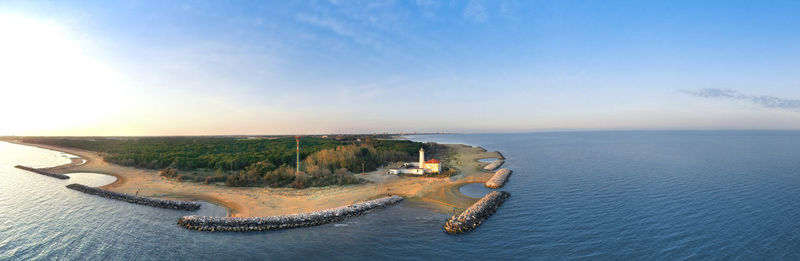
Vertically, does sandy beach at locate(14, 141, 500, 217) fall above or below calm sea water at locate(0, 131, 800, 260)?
above

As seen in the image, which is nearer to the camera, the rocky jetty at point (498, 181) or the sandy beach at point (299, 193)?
the sandy beach at point (299, 193)

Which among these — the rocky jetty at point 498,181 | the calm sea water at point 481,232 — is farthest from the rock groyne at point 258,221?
the rocky jetty at point 498,181

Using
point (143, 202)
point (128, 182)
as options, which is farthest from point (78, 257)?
point (128, 182)

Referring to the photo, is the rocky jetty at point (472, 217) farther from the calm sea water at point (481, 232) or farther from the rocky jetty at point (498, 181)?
the rocky jetty at point (498, 181)

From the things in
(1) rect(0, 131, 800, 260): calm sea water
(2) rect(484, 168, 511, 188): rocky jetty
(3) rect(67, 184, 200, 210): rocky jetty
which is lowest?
(1) rect(0, 131, 800, 260): calm sea water

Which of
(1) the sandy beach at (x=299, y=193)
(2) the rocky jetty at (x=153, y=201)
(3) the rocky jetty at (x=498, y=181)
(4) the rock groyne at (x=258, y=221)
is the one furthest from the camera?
(3) the rocky jetty at (x=498, y=181)

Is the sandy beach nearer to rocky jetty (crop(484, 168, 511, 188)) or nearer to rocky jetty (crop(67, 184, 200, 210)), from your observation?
rocky jetty (crop(67, 184, 200, 210))

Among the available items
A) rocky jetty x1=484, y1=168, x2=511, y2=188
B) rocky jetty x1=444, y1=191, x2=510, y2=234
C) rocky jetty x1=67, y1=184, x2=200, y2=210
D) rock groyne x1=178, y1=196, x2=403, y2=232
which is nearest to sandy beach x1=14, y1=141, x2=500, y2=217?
rocky jetty x1=67, y1=184, x2=200, y2=210

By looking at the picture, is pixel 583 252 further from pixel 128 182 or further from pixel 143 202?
pixel 128 182

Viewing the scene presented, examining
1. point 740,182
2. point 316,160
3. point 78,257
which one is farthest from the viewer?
point 316,160
